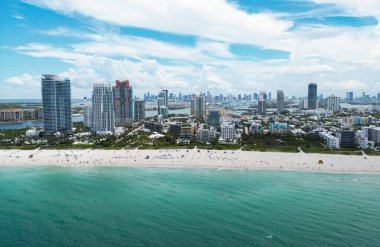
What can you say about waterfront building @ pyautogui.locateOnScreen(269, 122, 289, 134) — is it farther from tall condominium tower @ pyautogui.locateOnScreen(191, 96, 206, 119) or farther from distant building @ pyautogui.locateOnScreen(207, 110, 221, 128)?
tall condominium tower @ pyautogui.locateOnScreen(191, 96, 206, 119)

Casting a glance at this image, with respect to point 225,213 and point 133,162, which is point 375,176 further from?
point 133,162

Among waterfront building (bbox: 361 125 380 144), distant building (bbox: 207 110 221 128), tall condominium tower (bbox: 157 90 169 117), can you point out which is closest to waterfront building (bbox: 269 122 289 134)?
distant building (bbox: 207 110 221 128)

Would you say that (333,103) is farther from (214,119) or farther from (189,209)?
(189,209)

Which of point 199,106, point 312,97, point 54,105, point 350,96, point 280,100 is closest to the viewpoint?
point 54,105

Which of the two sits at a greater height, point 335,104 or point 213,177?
point 335,104

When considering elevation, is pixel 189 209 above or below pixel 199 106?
below

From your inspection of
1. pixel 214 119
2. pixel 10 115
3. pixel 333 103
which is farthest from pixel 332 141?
pixel 333 103

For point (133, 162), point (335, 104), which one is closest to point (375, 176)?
point (133, 162)
